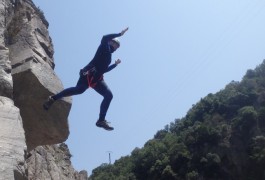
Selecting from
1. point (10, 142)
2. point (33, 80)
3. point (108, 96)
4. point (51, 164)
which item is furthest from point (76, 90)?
point (51, 164)

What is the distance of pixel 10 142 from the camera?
715cm

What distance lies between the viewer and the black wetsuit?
30.6ft

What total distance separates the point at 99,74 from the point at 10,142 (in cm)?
294

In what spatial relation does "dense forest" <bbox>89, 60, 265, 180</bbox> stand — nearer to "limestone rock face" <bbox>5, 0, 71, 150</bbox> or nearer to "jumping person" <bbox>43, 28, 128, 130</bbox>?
"limestone rock face" <bbox>5, 0, 71, 150</bbox>

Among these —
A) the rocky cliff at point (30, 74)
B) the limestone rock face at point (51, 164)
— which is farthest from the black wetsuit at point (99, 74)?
the limestone rock face at point (51, 164)

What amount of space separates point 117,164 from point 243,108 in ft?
64.7

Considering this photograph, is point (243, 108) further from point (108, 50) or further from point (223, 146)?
point (108, 50)

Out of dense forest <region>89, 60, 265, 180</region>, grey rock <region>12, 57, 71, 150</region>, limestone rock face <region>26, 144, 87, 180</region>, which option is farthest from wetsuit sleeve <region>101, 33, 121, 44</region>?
dense forest <region>89, 60, 265, 180</region>

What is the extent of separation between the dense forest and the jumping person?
4386 centimetres

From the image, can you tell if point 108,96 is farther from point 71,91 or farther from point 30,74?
point 30,74

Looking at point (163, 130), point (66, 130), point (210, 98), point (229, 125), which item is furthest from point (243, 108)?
point (66, 130)

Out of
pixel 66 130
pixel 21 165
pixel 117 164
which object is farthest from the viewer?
pixel 117 164

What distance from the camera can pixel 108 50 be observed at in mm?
9422

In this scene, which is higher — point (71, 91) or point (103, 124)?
point (71, 91)
